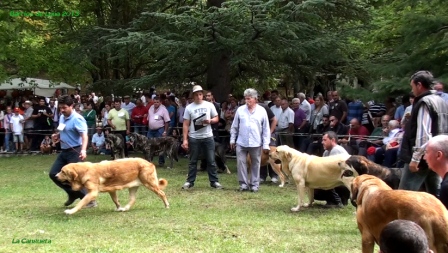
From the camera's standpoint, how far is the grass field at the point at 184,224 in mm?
6594

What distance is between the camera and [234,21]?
47.7 ft

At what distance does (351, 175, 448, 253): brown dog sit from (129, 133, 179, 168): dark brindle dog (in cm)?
1066

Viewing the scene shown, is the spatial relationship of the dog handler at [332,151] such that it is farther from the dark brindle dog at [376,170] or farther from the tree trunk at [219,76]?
the tree trunk at [219,76]

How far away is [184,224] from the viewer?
782cm

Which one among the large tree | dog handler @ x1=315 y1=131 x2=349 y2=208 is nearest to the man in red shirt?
the large tree

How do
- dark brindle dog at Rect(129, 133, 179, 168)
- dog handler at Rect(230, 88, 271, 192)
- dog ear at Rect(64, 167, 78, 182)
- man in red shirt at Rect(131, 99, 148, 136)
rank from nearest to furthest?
dog ear at Rect(64, 167, 78, 182), dog handler at Rect(230, 88, 271, 192), dark brindle dog at Rect(129, 133, 179, 168), man in red shirt at Rect(131, 99, 148, 136)

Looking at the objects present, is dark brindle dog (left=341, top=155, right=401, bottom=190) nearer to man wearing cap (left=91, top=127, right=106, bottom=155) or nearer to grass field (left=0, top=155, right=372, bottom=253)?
grass field (left=0, top=155, right=372, bottom=253)

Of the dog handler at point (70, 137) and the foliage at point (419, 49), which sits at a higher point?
the foliage at point (419, 49)

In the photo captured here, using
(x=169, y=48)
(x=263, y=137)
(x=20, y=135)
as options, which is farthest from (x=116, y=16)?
(x=263, y=137)

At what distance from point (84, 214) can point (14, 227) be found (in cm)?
121

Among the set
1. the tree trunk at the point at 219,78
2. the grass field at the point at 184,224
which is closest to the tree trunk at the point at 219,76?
the tree trunk at the point at 219,78

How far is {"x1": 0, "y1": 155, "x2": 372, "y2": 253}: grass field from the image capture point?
659 centimetres

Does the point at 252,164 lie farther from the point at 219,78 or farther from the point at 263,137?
the point at 219,78

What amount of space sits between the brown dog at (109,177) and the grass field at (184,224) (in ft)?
1.12
